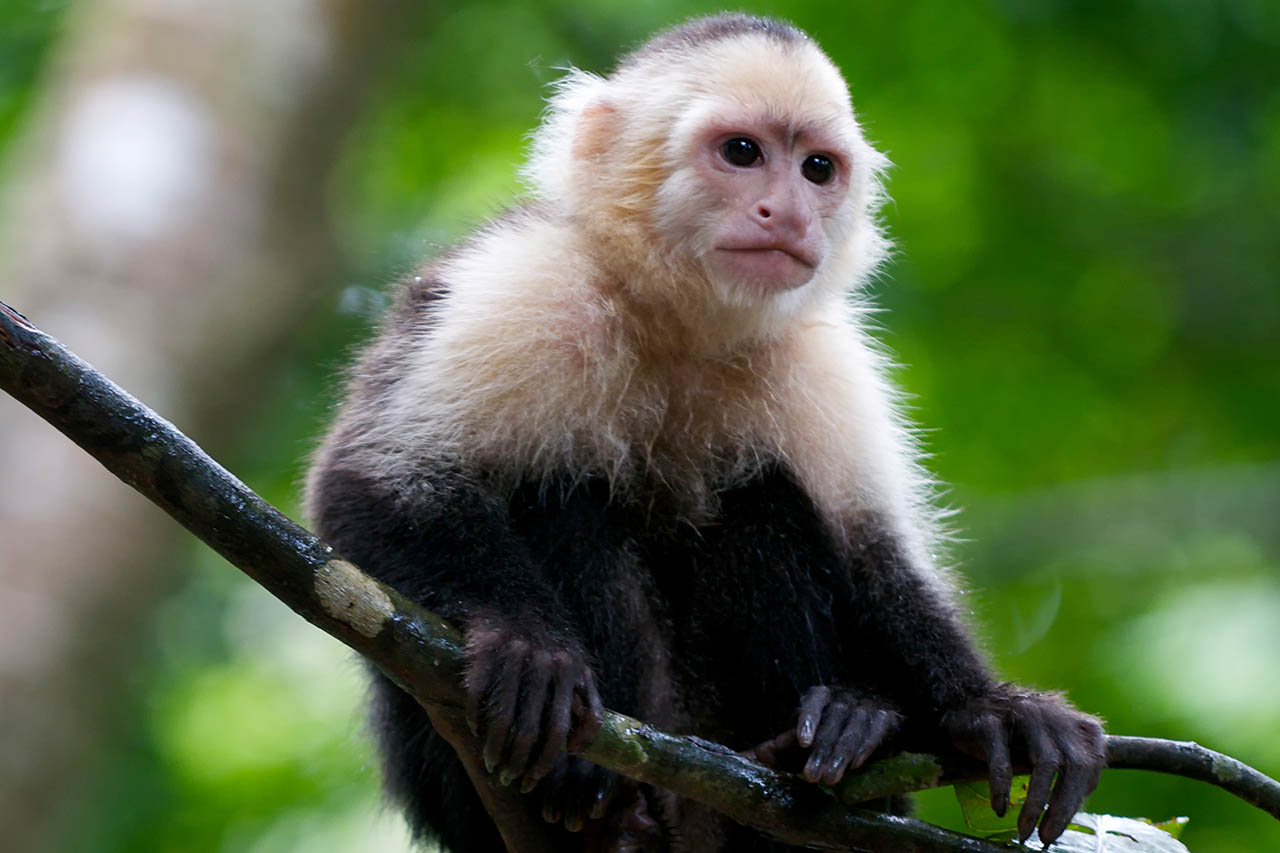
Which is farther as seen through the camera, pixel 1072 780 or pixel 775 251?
pixel 775 251

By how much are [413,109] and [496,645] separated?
624cm

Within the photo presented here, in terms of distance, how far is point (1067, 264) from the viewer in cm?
802

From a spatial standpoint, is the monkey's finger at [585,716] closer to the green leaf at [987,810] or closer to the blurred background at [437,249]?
the green leaf at [987,810]

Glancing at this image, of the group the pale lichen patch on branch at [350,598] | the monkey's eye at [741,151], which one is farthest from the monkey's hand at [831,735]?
the monkey's eye at [741,151]

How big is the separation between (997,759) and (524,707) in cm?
104

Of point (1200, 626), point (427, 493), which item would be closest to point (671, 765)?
point (427, 493)

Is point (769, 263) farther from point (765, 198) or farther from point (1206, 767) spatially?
point (1206, 767)

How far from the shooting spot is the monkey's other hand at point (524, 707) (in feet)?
9.05

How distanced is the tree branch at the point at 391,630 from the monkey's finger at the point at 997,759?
0.09m

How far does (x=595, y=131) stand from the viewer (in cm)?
429

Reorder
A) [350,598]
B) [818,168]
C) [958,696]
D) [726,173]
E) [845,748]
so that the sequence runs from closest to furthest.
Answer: [350,598]
[845,748]
[958,696]
[726,173]
[818,168]

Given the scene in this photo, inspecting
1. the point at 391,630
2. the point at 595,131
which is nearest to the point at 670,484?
the point at 595,131

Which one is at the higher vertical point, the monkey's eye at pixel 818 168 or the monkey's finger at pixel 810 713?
the monkey's eye at pixel 818 168

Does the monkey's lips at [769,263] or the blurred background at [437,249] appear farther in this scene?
the blurred background at [437,249]
